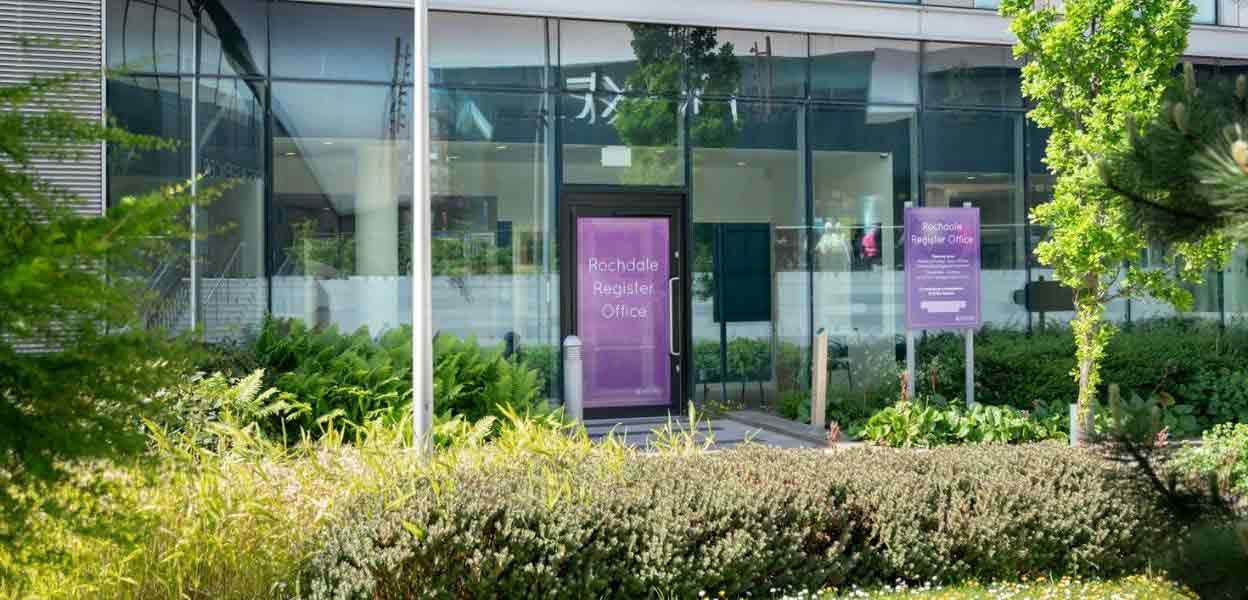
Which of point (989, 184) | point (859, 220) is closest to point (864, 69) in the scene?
point (859, 220)

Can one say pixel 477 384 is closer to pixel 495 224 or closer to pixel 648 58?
pixel 495 224

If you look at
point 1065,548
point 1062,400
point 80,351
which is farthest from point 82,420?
point 1062,400

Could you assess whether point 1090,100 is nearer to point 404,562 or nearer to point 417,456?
point 417,456

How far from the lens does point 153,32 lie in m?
13.8

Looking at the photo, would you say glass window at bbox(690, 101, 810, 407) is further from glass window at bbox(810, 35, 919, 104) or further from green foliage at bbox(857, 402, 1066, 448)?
green foliage at bbox(857, 402, 1066, 448)

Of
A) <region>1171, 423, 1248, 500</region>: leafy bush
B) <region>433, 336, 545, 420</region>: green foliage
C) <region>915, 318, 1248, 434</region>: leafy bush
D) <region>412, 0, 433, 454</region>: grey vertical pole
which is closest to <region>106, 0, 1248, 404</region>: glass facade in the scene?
<region>915, 318, 1248, 434</region>: leafy bush

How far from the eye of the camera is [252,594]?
6379 millimetres

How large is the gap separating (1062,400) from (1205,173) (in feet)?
38.2

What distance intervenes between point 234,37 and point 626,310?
17.3 ft

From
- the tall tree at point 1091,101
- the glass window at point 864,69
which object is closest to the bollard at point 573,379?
the glass window at point 864,69

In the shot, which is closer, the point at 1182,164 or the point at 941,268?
the point at 1182,164

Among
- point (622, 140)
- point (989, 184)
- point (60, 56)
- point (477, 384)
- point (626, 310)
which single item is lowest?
point (477, 384)

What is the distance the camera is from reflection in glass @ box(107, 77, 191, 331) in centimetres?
1342

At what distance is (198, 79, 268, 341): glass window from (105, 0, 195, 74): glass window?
396mm
